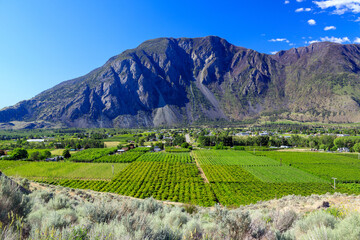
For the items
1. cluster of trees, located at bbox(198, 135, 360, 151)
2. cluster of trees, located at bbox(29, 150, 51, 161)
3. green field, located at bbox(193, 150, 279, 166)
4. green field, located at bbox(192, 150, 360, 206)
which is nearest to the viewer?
green field, located at bbox(192, 150, 360, 206)

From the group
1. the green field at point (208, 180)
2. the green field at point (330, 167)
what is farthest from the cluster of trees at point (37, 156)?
the green field at point (330, 167)

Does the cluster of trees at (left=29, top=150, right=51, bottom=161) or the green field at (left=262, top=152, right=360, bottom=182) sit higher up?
the cluster of trees at (left=29, top=150, right=51, bottom=161)

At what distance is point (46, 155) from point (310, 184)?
83.9 metres

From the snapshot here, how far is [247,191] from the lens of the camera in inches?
1410

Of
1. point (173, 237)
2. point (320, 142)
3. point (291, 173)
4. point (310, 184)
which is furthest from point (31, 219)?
point (320, 142)

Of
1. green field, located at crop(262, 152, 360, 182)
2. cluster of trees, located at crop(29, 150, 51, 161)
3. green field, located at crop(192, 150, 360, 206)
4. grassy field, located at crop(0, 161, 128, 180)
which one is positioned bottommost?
green field, located at crop(262, 152, 360, 182)

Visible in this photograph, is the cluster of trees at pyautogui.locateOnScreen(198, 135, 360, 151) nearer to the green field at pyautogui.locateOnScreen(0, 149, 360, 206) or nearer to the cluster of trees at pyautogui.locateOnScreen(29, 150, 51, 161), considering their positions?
the green field at pyautogui.locateOnScreen(0, 149, 360, 206)

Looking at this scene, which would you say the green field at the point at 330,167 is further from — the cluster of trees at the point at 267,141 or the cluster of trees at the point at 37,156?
the cluster of trees at the point at 37,156

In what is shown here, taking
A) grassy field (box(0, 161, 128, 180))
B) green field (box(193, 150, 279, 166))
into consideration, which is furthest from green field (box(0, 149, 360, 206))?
green field (box(193, 150, 279, 166))

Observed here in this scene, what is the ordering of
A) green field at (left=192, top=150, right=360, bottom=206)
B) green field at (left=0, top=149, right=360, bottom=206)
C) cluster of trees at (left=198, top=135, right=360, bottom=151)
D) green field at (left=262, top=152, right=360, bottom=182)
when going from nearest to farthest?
green field at (left=192, top=150, right=360, bottom=206)
green field at (left=0, top=149, right=360, bottom=206)
green field at (left=262, top=152, right=360, bottom=182)
cluster of trees at (left=198, top=135, right=360, bottom=151)

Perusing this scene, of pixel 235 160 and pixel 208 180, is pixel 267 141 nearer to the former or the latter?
pixel 235 160

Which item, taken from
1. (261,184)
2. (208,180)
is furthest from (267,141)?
(208,180)

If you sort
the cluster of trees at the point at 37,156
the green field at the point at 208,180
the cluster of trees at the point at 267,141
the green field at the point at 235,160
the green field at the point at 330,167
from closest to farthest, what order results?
the green field at the point at 208,180 → the green field at the point at 330,167 → the green field at the point at 235,160 → the cluster of trees at the point at 37,156 → the cluster of trees at the point at 267,141

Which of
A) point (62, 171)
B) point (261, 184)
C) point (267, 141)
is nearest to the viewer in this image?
point (261, 184)
